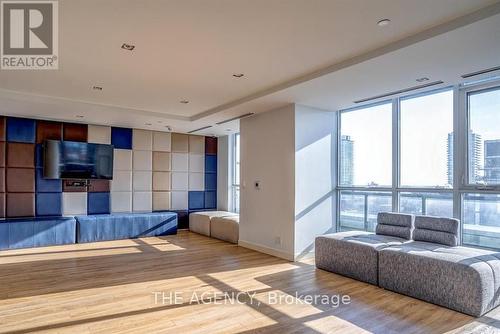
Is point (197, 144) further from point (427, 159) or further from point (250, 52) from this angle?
point (427, 159)

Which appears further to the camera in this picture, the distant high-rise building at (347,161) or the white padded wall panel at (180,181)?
the white padded wall panel at (180,181)

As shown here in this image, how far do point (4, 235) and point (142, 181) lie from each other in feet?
9.75

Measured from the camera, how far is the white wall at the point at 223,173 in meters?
9.06

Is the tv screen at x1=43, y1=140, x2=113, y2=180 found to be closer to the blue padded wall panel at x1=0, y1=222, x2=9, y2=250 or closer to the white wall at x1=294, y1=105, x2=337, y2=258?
the blue padded wall panel at x1=0, y1=222, x2=9, y2=250

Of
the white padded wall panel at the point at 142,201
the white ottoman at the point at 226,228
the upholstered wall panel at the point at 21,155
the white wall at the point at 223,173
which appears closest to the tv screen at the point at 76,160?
the upholstered wall panel at the point at 21,155

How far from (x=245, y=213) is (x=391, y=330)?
12.6 ft

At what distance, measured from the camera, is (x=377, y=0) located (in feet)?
8.39

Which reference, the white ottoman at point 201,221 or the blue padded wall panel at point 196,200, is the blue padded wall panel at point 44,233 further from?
the blue padded wall panel at point 196,200

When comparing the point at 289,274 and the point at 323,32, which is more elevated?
the point at 323,32

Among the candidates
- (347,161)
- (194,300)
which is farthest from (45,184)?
(347,161)

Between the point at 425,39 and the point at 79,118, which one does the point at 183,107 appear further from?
the point at 425,39

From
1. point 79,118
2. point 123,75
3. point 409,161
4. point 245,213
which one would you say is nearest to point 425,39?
point 409,161

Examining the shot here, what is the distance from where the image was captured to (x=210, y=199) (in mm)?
9297

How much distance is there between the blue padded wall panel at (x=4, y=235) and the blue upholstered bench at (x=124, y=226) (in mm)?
1201
